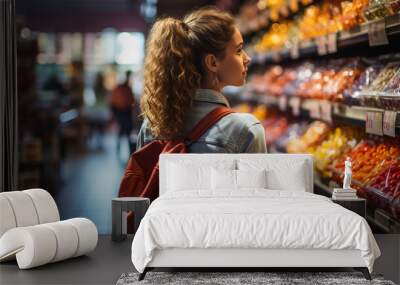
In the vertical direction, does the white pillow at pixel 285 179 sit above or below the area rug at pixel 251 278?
above

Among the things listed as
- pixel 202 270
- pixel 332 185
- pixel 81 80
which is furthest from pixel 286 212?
pixel 81 80

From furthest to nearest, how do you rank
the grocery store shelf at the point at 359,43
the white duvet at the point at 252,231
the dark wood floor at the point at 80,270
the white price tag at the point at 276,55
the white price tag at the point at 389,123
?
the white price tag at the point at 276,55
the grocery store shelf at the point at 359,43
the white price tag at the point at 389,123
the dark wood floor at the point at 80,270
the white duvet at the point at 252,231

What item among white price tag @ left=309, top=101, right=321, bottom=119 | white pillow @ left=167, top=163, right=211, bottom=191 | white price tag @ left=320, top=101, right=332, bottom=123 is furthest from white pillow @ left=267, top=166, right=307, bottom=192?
white price tag @ left=309, top=101, right=321, bottom=119

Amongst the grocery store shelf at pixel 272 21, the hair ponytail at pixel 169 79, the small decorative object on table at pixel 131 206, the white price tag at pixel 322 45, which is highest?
the grocery store shelf at pixel 272 21

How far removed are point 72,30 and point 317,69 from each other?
46.2ft

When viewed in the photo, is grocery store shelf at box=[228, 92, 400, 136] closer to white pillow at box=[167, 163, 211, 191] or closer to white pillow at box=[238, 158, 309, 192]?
white pillow at box=[238, 158, 309, 192]

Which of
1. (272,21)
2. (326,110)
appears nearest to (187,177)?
(326,110)

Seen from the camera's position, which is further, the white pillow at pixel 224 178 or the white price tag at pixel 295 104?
the white price tag at pixel 295 104

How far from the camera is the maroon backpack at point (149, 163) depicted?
5.07 m

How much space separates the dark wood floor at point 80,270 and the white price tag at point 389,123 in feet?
5.01

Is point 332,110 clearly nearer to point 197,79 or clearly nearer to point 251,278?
point 197,79

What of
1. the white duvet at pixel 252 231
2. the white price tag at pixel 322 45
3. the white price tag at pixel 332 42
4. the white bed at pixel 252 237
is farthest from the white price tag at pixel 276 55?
the white duvet at pixel 252 231

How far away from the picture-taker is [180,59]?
198 inches

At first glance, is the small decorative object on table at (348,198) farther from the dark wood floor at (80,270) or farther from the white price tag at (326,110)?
the dark wood floor at (80,270)
